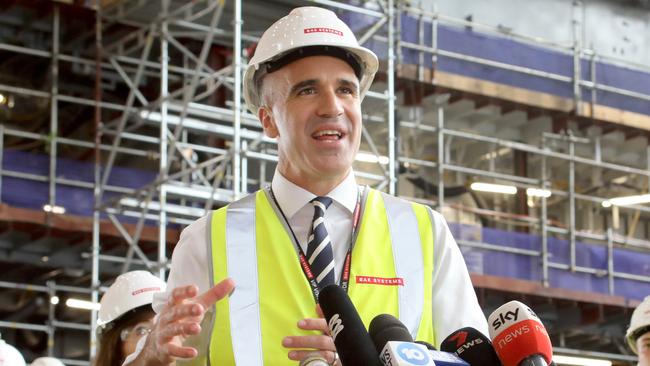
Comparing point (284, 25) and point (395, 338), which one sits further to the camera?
point (284, 25)

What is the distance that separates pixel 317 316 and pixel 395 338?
4.17 feet

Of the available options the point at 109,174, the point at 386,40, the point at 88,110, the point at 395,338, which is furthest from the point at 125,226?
the point at 395,338

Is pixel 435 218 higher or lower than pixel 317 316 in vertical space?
higher

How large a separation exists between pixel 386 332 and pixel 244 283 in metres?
1.33

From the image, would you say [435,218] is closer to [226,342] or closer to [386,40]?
[226,342]

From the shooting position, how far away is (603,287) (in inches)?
718

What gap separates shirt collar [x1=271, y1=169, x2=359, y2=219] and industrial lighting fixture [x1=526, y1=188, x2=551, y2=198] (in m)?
14.3

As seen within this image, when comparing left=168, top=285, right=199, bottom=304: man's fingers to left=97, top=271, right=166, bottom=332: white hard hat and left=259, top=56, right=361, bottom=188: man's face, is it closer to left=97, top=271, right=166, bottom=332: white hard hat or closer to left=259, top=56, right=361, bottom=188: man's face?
left=259, top=56, right=361, bottom=188: man's face

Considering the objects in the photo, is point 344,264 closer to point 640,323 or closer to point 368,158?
point 640,323

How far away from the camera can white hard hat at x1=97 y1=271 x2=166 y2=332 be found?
641 centimetres

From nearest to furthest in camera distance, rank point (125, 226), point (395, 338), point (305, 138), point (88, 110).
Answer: point (395, 338) → point (305, 138) → point (125, 226) → point (88, 110)

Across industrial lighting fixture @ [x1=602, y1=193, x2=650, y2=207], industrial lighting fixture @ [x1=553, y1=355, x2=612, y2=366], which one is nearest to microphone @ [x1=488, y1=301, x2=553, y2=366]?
industrial lighting fixture @ [x1=553, y1=355, x2=612, y2=366]

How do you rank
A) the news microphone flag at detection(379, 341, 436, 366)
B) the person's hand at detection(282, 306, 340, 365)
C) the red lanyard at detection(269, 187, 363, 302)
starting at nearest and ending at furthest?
the news microphone flag at detection(379, 341, 436, 366)
the person's hand at detection(282, 306, 340, 365)
the red lanyard at detection(269, 187, 363, 302)

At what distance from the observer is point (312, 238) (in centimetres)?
386
